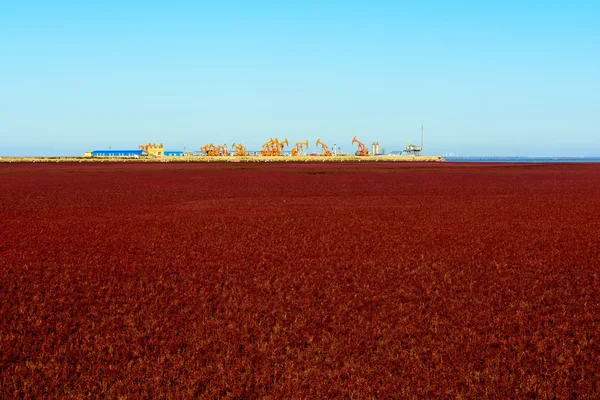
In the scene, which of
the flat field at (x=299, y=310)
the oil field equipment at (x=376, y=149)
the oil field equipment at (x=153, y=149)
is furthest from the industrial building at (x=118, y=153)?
the flat field at (x=299, y=310)

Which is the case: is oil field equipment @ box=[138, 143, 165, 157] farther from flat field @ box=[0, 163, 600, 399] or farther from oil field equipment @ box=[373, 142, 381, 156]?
flat field @ box=[0, 163, 600, 399]

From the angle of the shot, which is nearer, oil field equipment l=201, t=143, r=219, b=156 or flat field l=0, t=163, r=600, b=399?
flat field l=0, t=163, r=600, b=399

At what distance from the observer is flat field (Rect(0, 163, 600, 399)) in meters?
5.33

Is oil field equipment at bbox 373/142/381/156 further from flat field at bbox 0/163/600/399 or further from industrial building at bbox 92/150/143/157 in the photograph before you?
flat field at bbox 0/163/600/399

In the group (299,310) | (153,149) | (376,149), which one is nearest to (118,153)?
(153,149)

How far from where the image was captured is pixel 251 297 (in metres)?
8.00

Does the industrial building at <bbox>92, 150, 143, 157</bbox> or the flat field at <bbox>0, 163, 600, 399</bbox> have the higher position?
the industrial building at <bbox>92, 150, 143, 157</bbox>

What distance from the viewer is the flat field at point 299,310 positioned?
5.33 metres

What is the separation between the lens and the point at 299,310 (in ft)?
24.3

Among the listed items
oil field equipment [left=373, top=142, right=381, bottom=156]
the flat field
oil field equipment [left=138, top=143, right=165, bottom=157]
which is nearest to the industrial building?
oil field equipment [left=138, top=143, right=165, bottom=157]

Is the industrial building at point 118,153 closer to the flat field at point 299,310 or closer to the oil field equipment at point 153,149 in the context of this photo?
the oil field equipment at point 153,149

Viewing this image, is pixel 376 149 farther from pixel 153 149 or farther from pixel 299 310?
pixel 299 310

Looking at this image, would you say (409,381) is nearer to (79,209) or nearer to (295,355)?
(295,355)

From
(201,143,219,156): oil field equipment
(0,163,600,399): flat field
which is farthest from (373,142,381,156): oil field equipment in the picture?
(0,163,600,399): flat field
